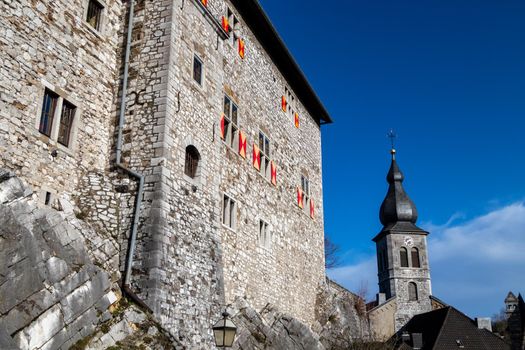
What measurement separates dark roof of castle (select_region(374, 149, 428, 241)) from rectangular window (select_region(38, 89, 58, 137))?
195ft

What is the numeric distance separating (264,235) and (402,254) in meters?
50.9

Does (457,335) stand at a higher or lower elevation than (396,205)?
lower

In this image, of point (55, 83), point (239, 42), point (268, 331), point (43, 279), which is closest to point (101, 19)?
point (55, 83)

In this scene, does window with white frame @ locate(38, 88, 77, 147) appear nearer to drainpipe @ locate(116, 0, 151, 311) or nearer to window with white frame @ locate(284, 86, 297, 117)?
drainpipe @ locate(116, 0, 151, 311)

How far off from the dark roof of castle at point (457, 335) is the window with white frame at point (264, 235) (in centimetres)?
2448

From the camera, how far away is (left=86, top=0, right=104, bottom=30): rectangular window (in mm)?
14000

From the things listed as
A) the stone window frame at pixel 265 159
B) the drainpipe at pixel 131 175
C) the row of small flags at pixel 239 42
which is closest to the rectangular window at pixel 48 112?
the drainpipe at pixel 131 175

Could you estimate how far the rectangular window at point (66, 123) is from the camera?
1260 centimetres

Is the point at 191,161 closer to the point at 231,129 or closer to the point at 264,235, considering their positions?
the point at 231,129

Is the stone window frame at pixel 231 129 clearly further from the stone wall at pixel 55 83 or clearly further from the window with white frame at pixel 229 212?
the stone wall at pixel 55 83

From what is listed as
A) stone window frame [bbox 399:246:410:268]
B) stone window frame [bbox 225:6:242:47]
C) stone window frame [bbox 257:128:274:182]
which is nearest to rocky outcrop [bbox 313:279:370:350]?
stone window frame [bbox 257:128:274:182]

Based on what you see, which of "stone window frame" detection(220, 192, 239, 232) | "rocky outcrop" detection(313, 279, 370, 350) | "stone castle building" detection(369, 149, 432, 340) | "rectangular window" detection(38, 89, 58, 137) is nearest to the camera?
"rectangular window" detection(38, 89, 58, 137)

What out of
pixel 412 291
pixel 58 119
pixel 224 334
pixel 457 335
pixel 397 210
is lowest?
pixel 224 334

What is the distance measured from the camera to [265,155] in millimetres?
21891
